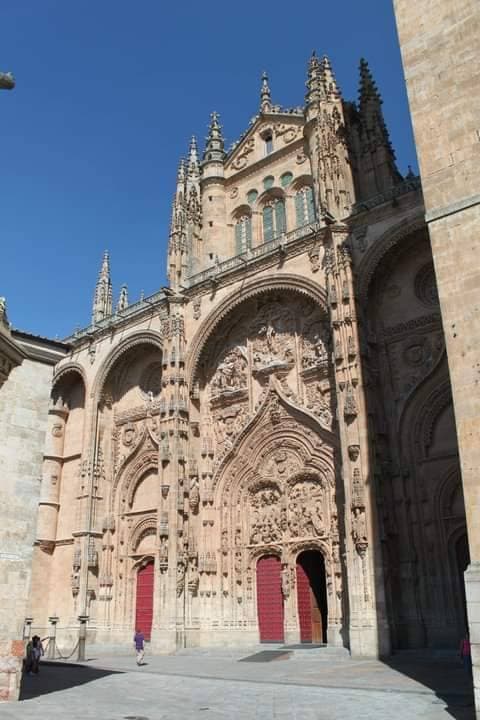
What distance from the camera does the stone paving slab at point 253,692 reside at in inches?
362

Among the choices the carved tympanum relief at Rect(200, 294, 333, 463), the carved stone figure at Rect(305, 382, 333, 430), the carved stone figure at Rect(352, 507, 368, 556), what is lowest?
the carved stone figure at Rect(352, 507, 368, 556)

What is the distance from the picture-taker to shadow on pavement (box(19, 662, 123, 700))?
12.1 meters

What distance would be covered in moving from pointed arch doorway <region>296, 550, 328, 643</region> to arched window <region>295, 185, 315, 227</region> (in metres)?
12.4

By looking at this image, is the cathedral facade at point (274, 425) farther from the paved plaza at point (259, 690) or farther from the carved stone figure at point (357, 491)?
the paved plaza at point (259, 690)

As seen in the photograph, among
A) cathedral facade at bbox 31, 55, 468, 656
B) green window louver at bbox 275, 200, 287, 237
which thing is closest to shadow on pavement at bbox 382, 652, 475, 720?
cathedral facade at bbox 31, 55, 468, 656

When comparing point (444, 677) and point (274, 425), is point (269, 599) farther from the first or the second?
point (444, 677)

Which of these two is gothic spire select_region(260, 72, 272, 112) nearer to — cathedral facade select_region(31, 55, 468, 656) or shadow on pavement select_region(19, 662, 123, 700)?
cathedral facade select_region(31, 55, 468, 656)

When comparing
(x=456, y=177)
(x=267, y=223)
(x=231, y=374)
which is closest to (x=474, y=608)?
(x=456, y=177)

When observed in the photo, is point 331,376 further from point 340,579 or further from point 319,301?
point 340,579

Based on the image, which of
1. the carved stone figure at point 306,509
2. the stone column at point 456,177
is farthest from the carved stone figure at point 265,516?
the stone column at point 456,177

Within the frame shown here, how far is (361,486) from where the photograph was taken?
17766mm

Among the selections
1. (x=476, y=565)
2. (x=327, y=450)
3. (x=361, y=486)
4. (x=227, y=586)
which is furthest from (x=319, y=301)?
(x=476, y=565)

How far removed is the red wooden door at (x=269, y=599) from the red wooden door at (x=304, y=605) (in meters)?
0.72

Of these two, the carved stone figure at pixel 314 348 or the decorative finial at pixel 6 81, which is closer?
the decorative finial at pixel 6 81
